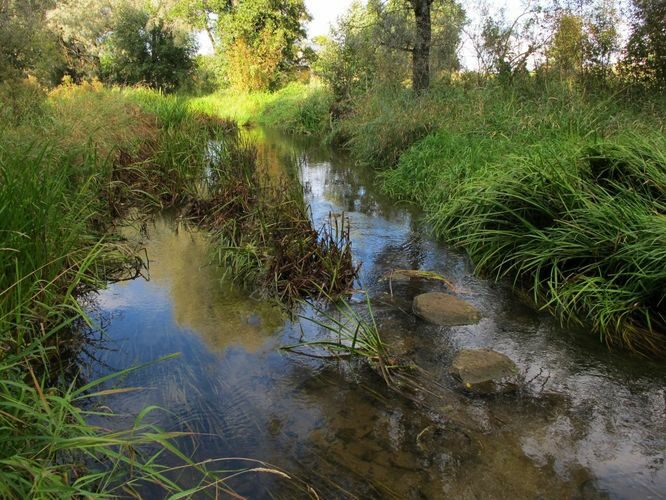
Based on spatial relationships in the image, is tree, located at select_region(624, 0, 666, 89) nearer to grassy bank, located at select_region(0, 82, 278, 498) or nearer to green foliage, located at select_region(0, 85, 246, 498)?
grassy bank, located at select_region(0, 82, 278, 498)

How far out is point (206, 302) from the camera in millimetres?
3902

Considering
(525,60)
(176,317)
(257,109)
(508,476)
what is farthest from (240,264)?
(257,109)

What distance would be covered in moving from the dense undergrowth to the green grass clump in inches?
58.0

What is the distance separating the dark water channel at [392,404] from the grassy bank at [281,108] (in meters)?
10.5

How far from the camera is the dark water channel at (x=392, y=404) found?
2191 millimetres

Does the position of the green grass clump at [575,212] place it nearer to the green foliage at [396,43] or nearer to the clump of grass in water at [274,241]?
the clump of grass in water at [274,241]

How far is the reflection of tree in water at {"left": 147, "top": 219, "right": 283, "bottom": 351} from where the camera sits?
3.44 meters

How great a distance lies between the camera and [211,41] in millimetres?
27859

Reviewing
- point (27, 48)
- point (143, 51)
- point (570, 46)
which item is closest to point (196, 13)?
point (143, 51)

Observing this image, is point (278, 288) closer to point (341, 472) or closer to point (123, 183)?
point (341, 472)

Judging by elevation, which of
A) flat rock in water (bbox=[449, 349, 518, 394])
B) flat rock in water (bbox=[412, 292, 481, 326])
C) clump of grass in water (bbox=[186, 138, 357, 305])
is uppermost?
clump of grass in water (bbox=[186, 138, 357, 305])

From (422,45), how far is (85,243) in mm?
8871

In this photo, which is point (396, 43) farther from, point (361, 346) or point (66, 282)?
point (66, 282)

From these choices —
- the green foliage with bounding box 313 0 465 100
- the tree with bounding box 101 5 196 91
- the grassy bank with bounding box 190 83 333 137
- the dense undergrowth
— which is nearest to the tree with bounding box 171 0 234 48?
the tree with bounding box 101 5 196 91
